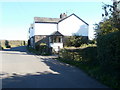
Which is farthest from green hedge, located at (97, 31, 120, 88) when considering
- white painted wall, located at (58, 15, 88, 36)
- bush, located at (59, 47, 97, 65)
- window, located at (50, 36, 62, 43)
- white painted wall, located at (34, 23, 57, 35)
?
white painted wall, located at (34, 23, 57, 35)

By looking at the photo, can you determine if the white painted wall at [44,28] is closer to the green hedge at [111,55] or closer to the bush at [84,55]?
the bush at [84,55]

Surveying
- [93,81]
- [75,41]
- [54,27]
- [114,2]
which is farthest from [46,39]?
[93,81]

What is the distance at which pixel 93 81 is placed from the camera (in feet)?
34.4

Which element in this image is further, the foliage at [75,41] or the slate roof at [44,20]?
the slate roof at [44,20]

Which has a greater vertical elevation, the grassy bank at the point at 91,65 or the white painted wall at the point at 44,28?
the white painted wall at the point at 44,28

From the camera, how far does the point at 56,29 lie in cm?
4691

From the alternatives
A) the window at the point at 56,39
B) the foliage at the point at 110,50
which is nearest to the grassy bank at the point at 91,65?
the foliage at the point at 110,50

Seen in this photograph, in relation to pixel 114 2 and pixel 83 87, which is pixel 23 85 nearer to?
pixel 83 87

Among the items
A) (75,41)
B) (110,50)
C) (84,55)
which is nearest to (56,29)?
(75,41)

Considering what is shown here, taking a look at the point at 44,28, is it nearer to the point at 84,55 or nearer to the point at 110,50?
the point at 84,55

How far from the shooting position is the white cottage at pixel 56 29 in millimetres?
45469

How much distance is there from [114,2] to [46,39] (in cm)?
2867

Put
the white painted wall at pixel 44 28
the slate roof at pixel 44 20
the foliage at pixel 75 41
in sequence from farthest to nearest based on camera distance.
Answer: the slate roof at pixel 44 20
the white painted wall at pixel 44 28
the foliage at pixel 75 41

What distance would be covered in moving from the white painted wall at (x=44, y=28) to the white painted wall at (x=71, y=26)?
64.2 inches
